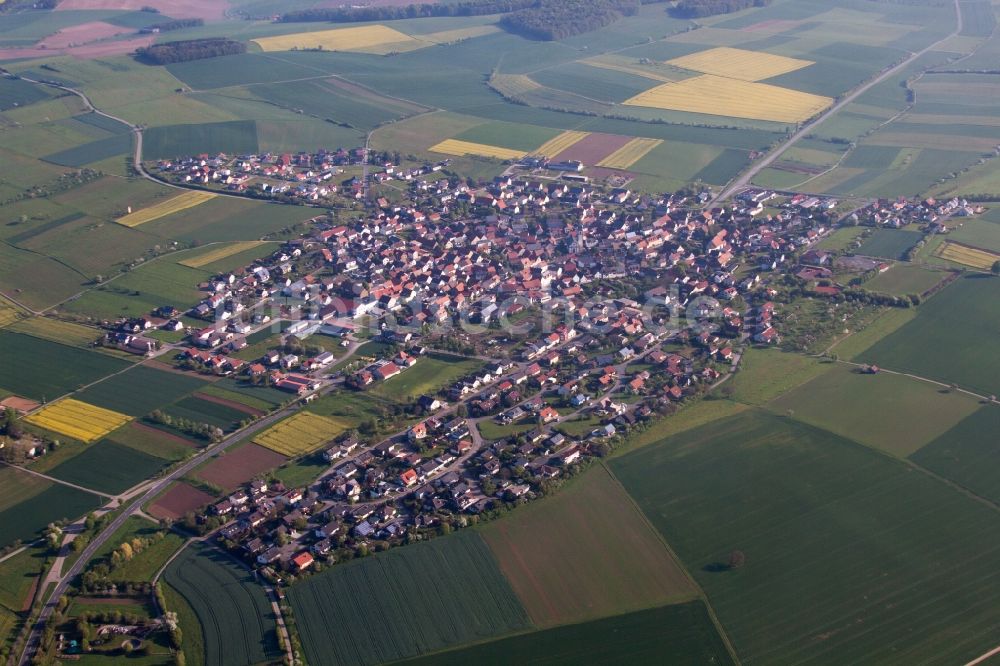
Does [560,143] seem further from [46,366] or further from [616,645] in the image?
[616,645]

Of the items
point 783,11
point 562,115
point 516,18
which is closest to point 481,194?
point 562,115

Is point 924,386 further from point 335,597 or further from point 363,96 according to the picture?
point 363,96

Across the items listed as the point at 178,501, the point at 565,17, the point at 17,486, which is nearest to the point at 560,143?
the point at 565,17

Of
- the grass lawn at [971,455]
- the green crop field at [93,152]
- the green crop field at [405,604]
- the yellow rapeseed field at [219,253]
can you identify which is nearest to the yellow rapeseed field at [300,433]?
the green crop field at [405,604]

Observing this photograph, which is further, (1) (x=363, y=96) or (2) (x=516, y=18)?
(2) (x=516, y=18)

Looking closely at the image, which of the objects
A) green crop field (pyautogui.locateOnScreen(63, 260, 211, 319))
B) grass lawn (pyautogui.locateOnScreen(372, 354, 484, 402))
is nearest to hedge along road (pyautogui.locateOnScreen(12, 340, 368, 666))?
grass lawn (pyautogui.locateOnScreen(372, 354, 484, 402))

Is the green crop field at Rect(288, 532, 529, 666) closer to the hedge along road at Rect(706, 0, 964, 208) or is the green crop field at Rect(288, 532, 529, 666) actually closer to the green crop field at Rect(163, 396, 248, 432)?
the green crop field at Rect(163, 396, 248, 432)
